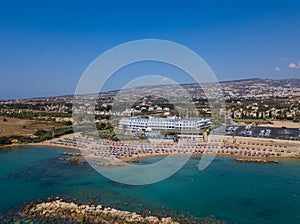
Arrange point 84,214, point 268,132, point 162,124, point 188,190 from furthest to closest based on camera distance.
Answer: point 162,124 → point 268,132 → point 188,190 → point 84,214

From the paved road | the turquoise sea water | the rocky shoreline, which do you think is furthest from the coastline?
the rocky shoreline

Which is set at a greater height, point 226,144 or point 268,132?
point 268,132

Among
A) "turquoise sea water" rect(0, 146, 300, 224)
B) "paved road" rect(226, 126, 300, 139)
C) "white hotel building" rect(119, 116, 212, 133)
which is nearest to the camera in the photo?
"turquoise sea water" rect(0, 146, 300, 224)

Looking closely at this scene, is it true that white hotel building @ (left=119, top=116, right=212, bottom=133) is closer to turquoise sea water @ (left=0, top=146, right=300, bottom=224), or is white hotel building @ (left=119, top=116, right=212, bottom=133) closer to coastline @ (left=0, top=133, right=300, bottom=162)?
coastline @ (left=0, top=133, right=300, bottom=162)

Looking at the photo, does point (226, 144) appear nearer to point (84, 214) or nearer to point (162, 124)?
point (162, 124)

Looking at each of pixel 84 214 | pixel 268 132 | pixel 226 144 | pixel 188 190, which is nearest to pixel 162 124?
pixel 226 144

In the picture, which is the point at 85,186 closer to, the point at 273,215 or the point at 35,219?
the point at 35,219

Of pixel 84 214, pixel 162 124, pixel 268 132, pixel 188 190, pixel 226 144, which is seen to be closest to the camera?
pixel 84 214
